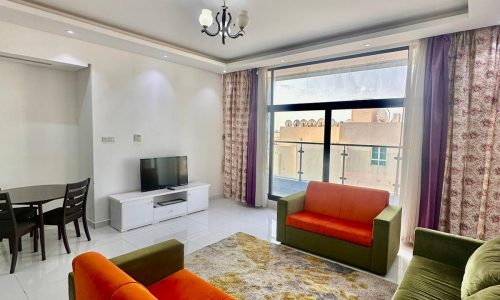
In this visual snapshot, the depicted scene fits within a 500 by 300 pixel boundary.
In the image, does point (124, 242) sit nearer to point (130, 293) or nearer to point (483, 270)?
point (130, 293)

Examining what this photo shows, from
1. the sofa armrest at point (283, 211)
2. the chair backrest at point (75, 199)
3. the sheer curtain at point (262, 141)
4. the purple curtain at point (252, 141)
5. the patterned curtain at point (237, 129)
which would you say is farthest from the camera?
the patterned curtain at point (237, 129)

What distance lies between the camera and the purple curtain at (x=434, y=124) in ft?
11.1

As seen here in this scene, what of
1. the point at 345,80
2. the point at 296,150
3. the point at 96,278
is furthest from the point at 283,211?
the point at 96,278

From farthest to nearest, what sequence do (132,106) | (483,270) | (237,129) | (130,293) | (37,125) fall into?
(237,129)
(132,106)
(37,125)
(483,270)
(130,293)

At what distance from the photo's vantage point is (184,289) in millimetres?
1799

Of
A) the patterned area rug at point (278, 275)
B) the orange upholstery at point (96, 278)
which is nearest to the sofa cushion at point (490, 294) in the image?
the patterned area rug at point (278, 275)

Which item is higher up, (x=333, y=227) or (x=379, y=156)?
(x=379, y=156)

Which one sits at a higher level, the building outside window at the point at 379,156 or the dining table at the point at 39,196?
the building outside window at the point at 379,156

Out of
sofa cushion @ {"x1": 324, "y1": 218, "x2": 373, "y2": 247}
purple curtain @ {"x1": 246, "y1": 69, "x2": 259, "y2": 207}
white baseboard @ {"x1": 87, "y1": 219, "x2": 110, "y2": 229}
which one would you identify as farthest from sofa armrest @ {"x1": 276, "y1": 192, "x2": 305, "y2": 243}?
white baseboard @ {"x1": 87, "y1": 219, "x2": 110, "y2": 229}

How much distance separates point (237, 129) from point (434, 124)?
11.7ft

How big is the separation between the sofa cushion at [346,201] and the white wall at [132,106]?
274 cm

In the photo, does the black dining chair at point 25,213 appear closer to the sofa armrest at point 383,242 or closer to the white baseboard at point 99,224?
the white baseboard at point 99,224

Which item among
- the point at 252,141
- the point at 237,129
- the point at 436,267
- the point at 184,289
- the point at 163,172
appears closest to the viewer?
the point at 184,289

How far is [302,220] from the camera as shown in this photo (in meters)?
3.39
